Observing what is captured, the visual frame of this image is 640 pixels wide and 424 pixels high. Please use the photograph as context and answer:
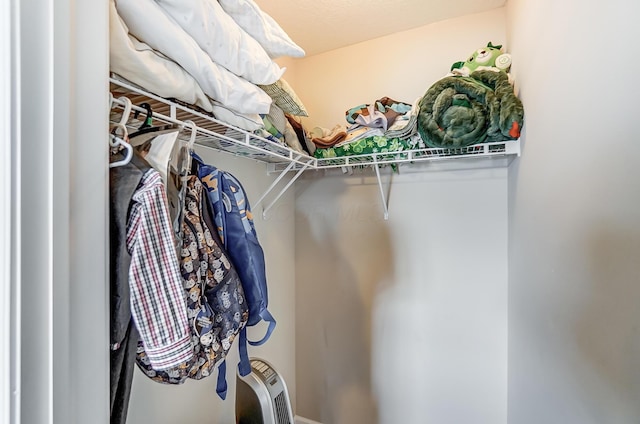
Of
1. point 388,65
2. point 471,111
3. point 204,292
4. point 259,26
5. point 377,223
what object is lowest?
point 204,292

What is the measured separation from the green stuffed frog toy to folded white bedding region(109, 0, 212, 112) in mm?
1159

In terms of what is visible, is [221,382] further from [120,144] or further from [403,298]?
[403,298]

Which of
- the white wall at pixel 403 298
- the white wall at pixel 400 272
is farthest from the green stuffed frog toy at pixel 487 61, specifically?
the white wall at pixel 403 298

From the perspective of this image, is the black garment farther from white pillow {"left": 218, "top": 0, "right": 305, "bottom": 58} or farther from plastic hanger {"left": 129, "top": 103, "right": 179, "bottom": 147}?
white pillow {"left": 218, "top": 0, "right": 305, "bottom": 58}

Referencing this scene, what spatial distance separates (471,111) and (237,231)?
986 mm

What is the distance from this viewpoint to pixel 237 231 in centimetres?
82

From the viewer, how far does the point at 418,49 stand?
5.21ft
